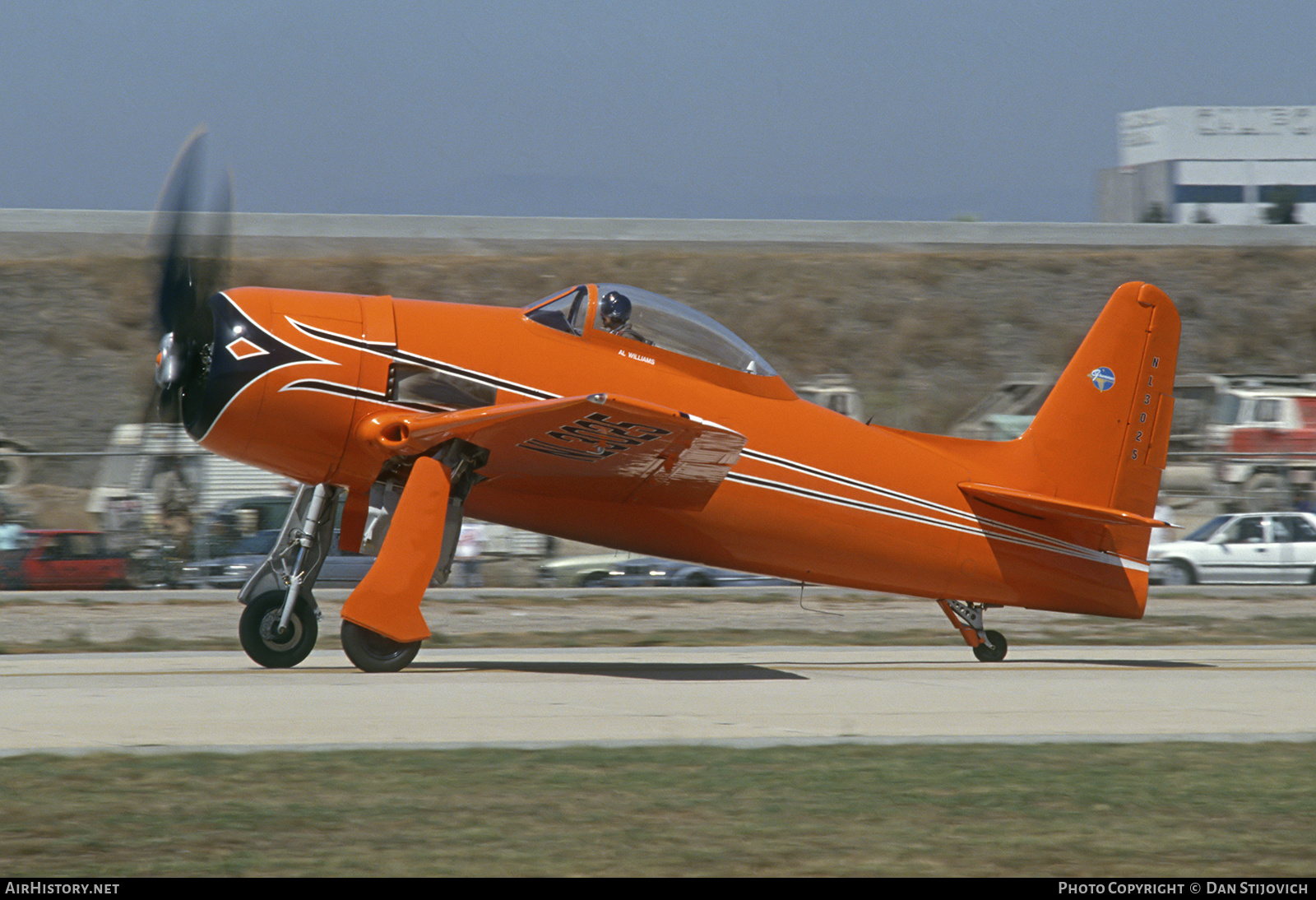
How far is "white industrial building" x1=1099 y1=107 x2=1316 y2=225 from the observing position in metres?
115

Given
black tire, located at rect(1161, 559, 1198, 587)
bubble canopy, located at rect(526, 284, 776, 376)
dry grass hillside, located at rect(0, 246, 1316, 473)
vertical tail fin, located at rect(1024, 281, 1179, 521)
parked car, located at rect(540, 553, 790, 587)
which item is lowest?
dry grass hillside, located at rect(0, 246, 1316, 473)

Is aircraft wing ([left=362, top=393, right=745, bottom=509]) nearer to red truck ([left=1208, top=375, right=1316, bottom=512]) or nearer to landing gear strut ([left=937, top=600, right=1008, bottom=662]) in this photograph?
landing gear strut ([left=937, top=600, right=1008, bottom=662])

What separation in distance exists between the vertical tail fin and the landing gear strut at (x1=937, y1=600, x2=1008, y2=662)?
1387 millimetres

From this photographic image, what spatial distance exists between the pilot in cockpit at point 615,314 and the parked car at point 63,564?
41.6ft

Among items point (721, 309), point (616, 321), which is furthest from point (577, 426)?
point (721, 309)

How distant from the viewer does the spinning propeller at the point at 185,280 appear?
9.84m

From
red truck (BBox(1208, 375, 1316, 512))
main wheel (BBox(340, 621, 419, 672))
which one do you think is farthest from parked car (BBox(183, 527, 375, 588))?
red truck (BBox(1208, 375, 1316, 512))

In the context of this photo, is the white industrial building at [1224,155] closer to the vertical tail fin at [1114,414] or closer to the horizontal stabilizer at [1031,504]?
the vertical tail fin at [1114,414]

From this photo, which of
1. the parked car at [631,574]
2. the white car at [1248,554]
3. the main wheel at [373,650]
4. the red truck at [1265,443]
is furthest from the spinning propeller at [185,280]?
the red truck at [1265,443]

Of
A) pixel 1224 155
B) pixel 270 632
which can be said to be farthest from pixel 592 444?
pixel 1224 155

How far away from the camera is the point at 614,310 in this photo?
34.2 ft

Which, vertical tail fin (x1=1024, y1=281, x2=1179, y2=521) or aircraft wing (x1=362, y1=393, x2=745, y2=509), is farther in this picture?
vertical tail fin (x1=1024, y1=281, x2=1179, y2=521)

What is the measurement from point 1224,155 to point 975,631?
116504 millimetres

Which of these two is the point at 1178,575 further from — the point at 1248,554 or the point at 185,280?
the point at 185,280
